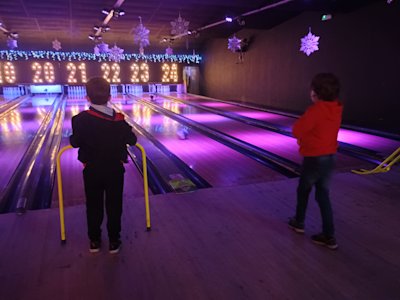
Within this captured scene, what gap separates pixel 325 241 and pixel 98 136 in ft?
4.80

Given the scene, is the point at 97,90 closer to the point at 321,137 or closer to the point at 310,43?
the point at 321,137

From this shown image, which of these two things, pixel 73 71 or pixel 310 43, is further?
pixel 73 71

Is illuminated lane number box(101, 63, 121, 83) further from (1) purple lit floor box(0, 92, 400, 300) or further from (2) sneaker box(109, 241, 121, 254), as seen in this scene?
(2) sneaker box(109, 241, 121, 254)

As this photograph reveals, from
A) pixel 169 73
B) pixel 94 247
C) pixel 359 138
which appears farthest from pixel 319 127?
pixel 169 73

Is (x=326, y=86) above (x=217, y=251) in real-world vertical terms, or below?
above

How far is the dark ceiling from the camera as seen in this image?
747 centimetres

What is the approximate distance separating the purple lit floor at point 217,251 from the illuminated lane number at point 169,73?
13875mm

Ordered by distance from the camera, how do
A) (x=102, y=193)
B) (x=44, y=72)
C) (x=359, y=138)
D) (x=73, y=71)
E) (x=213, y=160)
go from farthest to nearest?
(x=73, y=71) < (x=44, y=72) < (x=359, y=138) < (x=213, y=160) < (x=102, y=193)

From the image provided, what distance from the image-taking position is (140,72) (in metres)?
16.3

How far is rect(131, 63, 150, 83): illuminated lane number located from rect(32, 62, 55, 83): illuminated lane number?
3.53 metres

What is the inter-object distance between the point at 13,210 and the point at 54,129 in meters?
4.24

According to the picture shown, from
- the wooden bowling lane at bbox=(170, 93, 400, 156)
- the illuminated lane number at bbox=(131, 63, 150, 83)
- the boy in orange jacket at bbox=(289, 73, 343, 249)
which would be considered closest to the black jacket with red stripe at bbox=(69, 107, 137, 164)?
the boy in orange jacket at bbox=(289, 73, 343, 249)

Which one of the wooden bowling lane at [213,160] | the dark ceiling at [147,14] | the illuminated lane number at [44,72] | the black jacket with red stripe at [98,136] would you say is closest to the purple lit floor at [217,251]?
the wooden bowling lane at [213,160]

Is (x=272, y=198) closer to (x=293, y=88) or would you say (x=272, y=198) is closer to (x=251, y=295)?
(x=251, y=295)
